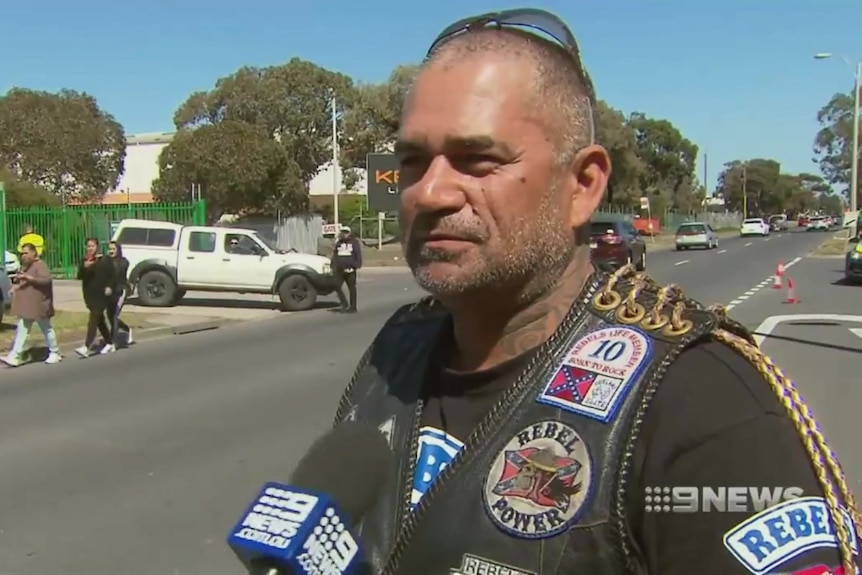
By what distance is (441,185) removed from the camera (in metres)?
1.54

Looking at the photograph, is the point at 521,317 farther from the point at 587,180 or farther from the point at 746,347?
the point at 746,347

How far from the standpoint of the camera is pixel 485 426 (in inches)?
56.5

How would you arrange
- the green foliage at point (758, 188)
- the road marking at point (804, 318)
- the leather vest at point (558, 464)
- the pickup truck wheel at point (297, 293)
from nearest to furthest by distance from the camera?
the leather vest at point (558, 464) → the road marking at point (804, 318) → the pickup truck wheel at point (297, 293) → the green foliage at point (758, 188)

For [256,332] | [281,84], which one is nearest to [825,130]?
[281,84]

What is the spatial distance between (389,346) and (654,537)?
803 mm

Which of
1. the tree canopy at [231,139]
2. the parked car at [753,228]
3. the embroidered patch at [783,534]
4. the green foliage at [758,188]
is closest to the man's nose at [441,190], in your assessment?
the embroidered patch at [783,534]

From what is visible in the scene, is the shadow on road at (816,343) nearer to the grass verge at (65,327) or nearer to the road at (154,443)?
the road at (154,443)

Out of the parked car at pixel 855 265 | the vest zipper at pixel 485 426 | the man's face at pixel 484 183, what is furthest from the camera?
the parked car at pixel 855 265

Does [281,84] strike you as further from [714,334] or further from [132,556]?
[714,334]

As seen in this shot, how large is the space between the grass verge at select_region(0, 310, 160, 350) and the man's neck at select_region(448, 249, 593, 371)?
13.2 metres

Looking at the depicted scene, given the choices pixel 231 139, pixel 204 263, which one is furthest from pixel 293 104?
pixel 204 263

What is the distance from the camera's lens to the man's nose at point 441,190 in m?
1.54

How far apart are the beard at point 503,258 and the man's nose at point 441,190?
0.02 metres

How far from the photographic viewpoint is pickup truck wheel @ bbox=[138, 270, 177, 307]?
2000 centimetres
